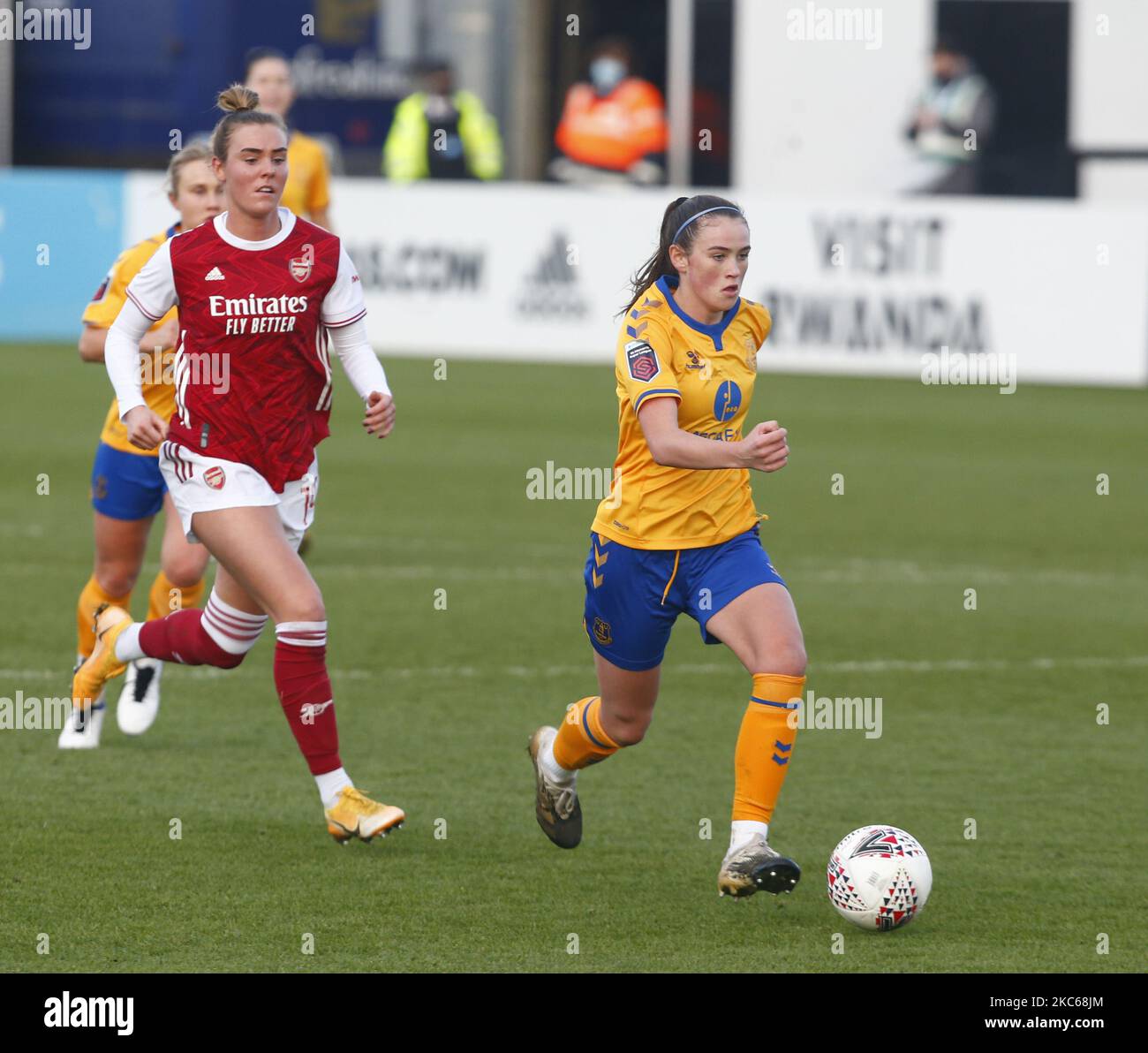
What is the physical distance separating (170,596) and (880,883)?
3.25 meters

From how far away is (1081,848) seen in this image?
672cm

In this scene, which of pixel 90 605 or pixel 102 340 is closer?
pixel 102 340

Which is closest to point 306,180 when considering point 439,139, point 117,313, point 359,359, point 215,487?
point 117,313

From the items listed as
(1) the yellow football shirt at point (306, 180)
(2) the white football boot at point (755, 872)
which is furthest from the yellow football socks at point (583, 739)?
(1) the yellow football shirt at point (306, 180)

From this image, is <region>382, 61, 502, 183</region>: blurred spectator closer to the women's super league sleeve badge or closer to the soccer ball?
the women's super league sleeve badge

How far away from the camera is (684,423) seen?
6.15 meters

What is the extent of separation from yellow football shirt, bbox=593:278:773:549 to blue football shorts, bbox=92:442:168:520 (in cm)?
222

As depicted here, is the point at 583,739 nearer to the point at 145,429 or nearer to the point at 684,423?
the point at 684,423

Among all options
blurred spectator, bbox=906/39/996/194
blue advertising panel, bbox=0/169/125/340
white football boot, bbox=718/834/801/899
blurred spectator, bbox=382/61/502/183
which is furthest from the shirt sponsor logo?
blurred spectator, bbox=382/61/502/183

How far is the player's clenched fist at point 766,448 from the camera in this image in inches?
221

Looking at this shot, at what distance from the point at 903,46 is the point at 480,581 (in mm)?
19261

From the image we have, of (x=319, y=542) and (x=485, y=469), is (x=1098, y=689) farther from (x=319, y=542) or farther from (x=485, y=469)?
(x=485, y=469)

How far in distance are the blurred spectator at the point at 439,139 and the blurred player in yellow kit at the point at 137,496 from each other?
17658mm

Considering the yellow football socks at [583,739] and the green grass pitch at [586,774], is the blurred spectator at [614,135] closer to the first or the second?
the green grass pitch at [586,774]
